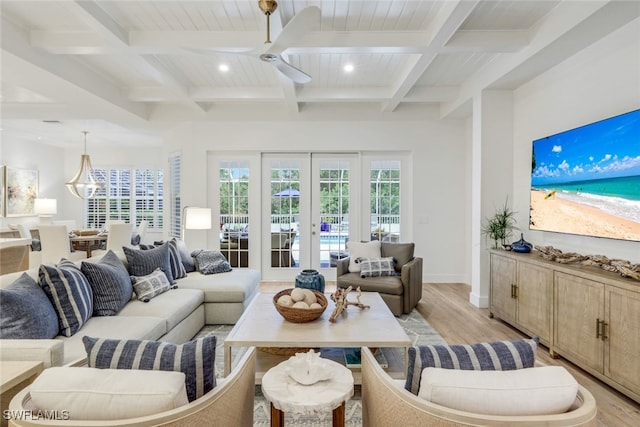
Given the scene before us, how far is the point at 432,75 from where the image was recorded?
4223 mm

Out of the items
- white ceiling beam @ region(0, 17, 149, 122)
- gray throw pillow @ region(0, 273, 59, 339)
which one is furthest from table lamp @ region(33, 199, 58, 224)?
gray throw pillow @ region(0, 273, 59, 339)

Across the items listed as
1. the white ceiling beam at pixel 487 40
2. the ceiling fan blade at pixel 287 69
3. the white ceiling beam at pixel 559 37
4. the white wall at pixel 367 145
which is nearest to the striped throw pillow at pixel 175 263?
the white wall at pixel 367 145

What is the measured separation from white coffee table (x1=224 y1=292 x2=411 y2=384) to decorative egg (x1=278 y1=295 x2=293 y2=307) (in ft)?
0.46

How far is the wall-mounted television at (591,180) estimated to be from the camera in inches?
95.7

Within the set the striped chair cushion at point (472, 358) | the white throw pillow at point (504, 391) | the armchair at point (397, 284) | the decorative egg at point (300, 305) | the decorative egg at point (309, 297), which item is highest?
the striped chair cushion at point (472, 358)

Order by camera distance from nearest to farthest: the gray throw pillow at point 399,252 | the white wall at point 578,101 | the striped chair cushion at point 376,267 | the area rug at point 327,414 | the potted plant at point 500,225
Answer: the area rug at point 327,414, the white wall at point 578,101, the potted plant at point 500,225, the striped chair cushion at point 376,267, the gray throw pillow at point 399,252

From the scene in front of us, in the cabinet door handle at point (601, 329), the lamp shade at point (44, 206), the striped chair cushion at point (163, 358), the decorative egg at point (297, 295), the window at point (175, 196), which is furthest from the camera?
the lamp shade at point (44, 206)

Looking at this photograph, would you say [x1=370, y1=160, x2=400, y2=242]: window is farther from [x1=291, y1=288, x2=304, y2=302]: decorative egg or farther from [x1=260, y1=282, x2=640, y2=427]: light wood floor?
[x1=291, y1=288, x2=304, y2=302]: decorative egg

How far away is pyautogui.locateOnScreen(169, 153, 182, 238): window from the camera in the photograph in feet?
18.6

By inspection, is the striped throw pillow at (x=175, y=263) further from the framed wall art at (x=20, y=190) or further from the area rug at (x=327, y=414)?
the framed wall art at (x=20, y=190)

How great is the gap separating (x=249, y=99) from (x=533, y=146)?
362 cm

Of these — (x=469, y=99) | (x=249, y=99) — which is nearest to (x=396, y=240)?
(x=469, y=99)

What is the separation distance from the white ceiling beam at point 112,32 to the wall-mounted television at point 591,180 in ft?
13.5

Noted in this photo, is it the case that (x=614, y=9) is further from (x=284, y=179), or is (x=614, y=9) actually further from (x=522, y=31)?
(x=284, y=179)
